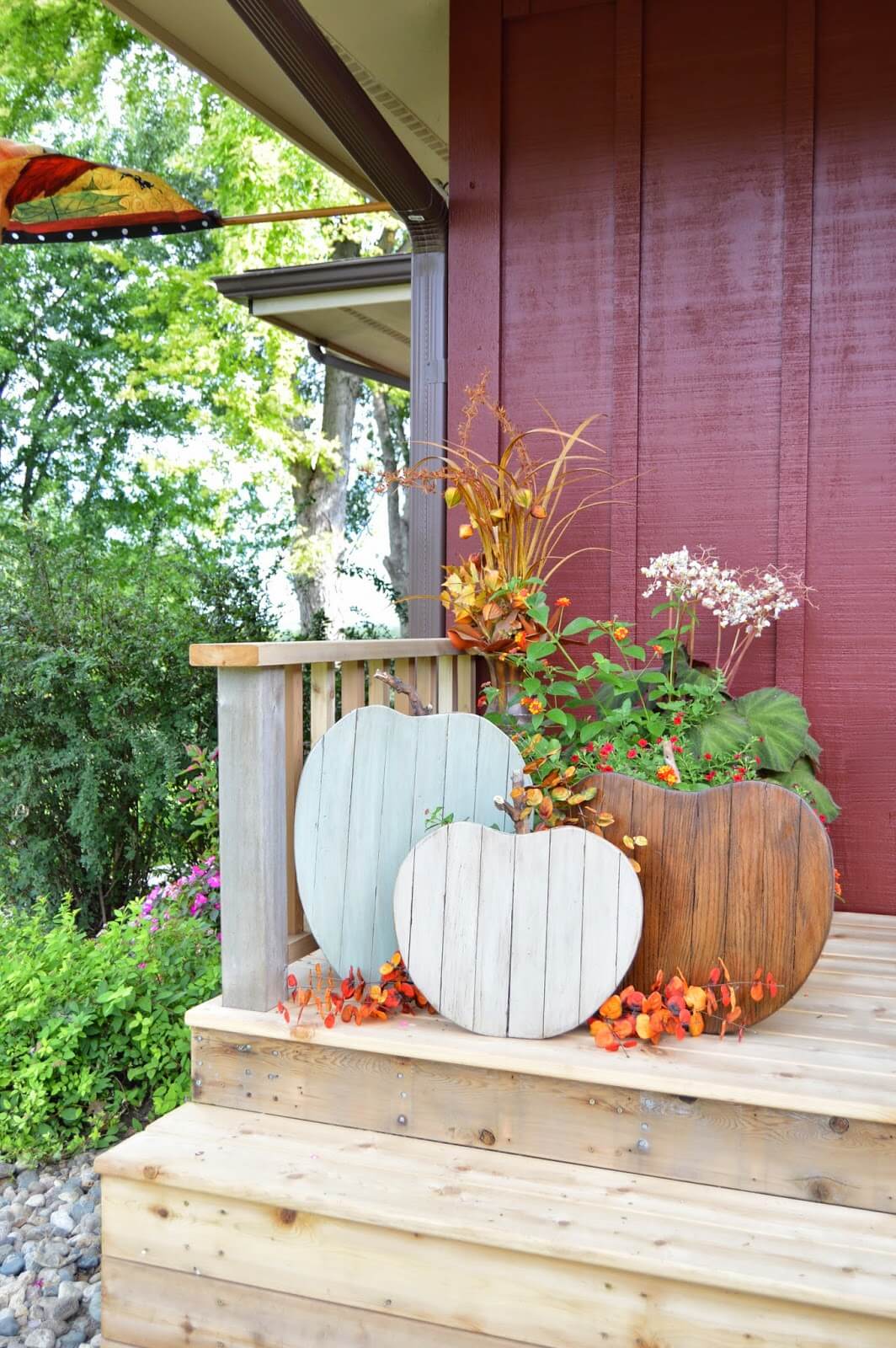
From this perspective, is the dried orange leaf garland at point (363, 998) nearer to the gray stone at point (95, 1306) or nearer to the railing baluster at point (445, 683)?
the gray stone at point (95, 1306)

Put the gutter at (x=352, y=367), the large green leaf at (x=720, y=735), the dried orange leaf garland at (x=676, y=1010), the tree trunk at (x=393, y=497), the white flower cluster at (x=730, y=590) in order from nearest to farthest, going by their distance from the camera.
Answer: the dried orange leaf garland at (x=676, y=1010), the large green leaf at (x=720, y=735), the white flower cluster at (x=730, y=590), the gutter at (x=352, y=367), the tree trunk at (x=393, y=497)

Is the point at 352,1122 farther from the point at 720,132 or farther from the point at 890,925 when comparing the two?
the point at 720,132

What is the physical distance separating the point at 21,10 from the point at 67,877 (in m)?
8.35

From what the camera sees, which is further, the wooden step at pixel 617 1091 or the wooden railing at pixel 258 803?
the wooden railing at pixel 258 803

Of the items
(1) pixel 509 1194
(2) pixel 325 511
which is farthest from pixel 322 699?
(2) pixel 325 511

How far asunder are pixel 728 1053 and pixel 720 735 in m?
0.91

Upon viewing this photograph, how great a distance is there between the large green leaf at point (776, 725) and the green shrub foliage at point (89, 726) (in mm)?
2348

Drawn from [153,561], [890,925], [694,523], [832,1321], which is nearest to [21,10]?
[153,561]

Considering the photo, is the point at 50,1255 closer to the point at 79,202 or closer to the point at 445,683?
the point at 445,683

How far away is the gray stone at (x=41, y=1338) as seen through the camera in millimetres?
1907

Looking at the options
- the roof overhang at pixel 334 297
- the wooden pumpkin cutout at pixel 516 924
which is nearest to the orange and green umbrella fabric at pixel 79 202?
the roof overhang at pixel 334 297

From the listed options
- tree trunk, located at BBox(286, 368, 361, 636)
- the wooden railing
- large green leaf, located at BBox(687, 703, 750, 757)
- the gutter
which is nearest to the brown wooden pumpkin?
large green leaf, located at BBox(687, 703, 750, 757)

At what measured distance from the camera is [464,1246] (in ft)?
5.11

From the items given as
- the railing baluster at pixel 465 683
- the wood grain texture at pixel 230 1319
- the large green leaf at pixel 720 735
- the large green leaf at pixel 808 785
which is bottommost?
the wood grain texture at pixel 230 1319
